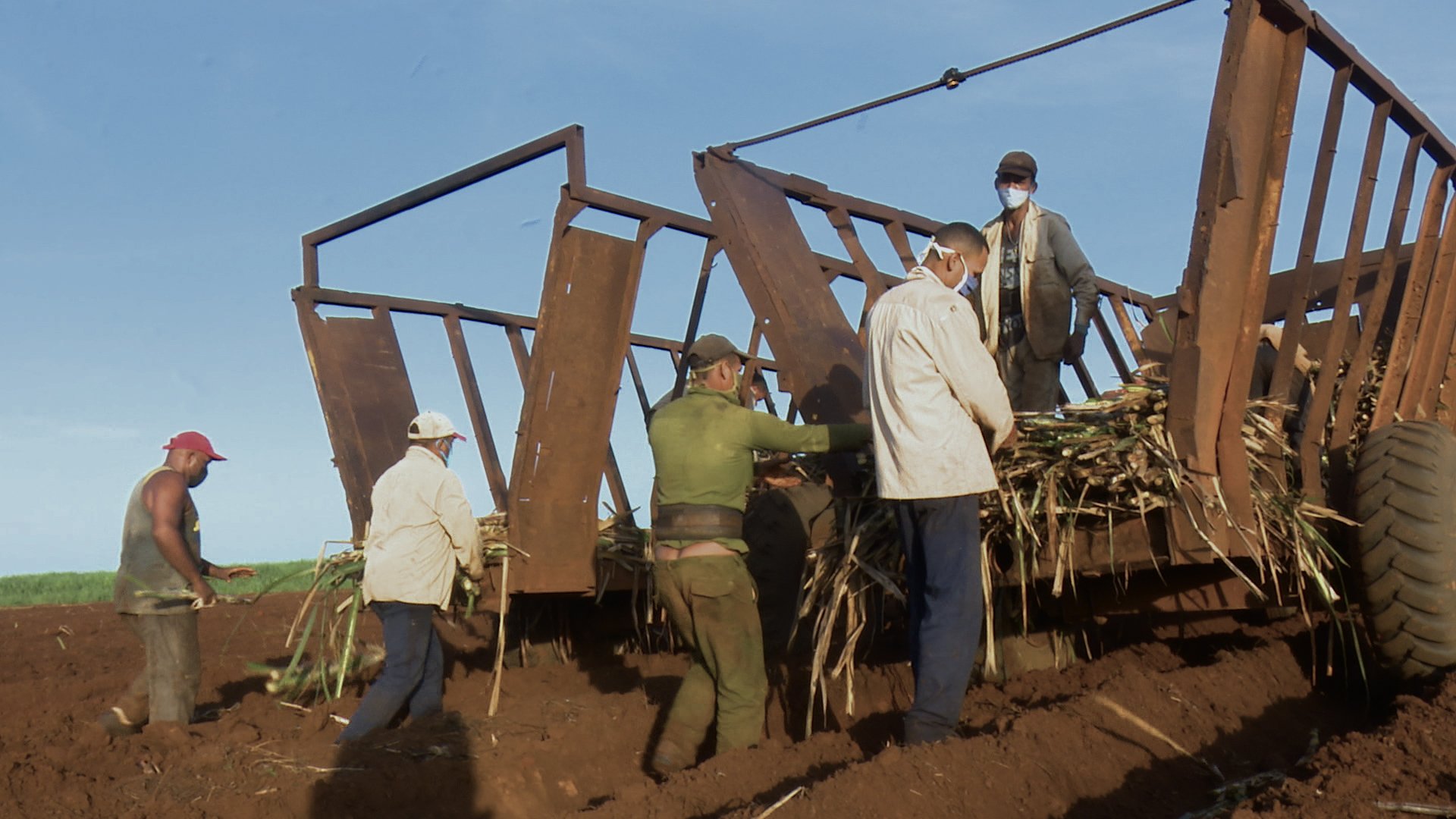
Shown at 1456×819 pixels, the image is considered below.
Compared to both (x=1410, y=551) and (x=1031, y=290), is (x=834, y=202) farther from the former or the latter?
(x=1410, y=551)

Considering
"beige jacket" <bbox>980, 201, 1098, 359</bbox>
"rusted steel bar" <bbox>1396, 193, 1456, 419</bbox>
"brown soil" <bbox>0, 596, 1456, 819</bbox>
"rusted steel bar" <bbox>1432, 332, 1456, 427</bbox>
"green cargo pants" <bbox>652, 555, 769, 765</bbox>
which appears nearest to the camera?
"brown soil" <bbox>0, 596, 1456, 819</bbox>

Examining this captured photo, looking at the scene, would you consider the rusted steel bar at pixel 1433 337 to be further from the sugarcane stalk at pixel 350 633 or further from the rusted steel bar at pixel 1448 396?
the sugarcane stalk at pixel 350 633

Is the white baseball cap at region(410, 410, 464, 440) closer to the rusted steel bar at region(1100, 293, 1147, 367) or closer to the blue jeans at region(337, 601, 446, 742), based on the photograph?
the blue jeans at region(337, 601, 446, 742)

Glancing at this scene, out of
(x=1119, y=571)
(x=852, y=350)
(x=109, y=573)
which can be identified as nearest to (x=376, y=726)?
(x=852, y=350)

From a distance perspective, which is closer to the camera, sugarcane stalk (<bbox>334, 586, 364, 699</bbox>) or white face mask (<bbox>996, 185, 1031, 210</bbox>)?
white face mask (<bbox>996, 185, 1031, 210</bbox>)

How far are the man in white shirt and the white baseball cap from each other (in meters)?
2.52

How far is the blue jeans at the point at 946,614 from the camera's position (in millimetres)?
3988

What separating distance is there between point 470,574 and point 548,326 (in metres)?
1.24

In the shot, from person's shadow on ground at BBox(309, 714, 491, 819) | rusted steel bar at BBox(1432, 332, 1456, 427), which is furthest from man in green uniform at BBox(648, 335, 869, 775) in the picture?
rusted steel bar at BBox(1432, 332, 1456, 427)

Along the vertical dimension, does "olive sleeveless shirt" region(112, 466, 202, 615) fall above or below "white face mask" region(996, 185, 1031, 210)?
below

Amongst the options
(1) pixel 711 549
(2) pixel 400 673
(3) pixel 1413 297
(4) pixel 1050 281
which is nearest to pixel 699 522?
(1) pixel 711 549

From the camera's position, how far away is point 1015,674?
5004 mm

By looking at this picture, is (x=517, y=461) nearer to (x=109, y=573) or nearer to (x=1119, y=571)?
(x=1119, y=571)

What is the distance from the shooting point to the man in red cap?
620cm
